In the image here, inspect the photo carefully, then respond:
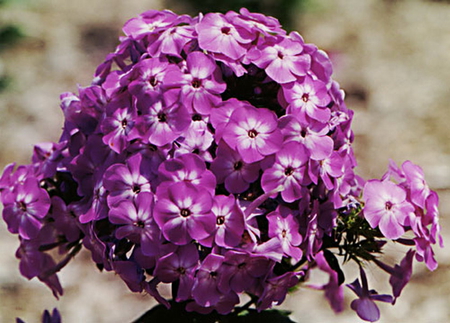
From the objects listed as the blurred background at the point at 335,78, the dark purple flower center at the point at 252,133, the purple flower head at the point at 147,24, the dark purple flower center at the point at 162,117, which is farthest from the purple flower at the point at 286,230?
the blurred background at the point at 335,78

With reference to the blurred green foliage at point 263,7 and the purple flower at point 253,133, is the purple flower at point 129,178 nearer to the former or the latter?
the purple flower at point 253,133

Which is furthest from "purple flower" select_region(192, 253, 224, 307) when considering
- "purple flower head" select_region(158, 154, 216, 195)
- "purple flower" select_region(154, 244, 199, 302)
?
"purple flower head" select_region(158, 154, 216, 195)

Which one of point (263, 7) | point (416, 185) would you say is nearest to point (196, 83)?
point (416, 185)

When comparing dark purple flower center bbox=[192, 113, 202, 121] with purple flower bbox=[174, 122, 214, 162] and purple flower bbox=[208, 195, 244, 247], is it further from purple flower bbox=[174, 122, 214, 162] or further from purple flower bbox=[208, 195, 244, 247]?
purple flower bbox=[208, 195, 244, 247]

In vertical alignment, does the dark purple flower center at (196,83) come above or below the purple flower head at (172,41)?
below

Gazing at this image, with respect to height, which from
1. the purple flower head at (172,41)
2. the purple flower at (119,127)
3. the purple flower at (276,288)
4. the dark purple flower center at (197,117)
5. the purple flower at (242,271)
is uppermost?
the purple flower head at (172,41)

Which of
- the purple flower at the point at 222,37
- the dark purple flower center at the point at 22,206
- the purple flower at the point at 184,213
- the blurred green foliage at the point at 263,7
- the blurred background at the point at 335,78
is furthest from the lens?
the blurred green foliage at the point at 263,7

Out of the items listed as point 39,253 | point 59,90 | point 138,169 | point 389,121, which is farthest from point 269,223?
point 59,90
